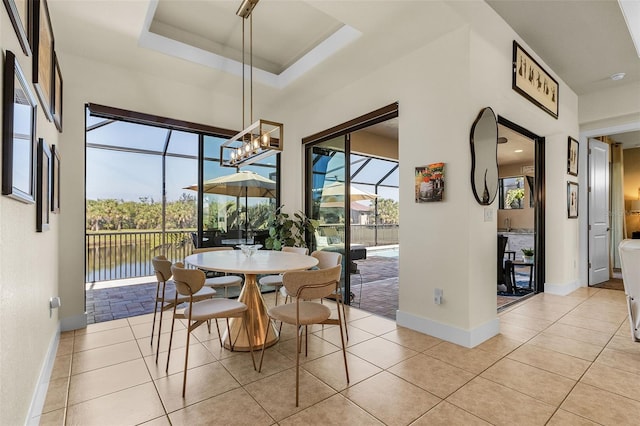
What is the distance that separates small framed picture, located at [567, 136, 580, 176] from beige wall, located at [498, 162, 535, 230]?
2.58m

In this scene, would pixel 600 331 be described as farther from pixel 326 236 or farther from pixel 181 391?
pixel 181 391

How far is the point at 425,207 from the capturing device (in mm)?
3006

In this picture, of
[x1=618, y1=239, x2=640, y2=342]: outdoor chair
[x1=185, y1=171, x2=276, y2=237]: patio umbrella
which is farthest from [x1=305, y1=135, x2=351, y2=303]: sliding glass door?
[x1=618, y1=239, x2=640, y2=342]: outdoor chair

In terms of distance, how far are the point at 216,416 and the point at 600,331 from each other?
12.1 feet

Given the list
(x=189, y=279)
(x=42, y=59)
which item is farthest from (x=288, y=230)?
(x=42, y=59)

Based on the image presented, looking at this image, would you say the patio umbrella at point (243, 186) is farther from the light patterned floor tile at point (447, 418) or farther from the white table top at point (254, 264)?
the light patterned floor tile at point (447, 418)

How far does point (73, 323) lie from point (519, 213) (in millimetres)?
9023

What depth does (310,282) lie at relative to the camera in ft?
6.63

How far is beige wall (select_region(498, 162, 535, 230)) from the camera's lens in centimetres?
757

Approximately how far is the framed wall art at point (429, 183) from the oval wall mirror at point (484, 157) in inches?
10.8

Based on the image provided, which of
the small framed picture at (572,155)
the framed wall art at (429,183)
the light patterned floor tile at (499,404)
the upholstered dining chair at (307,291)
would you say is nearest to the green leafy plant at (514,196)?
the small framed picture at (572,155)

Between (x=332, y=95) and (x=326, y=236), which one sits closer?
(x=332, y=95)

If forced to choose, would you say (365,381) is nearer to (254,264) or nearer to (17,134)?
(254,264)

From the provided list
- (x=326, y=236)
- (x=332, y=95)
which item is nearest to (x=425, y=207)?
(x=326, y=236)
